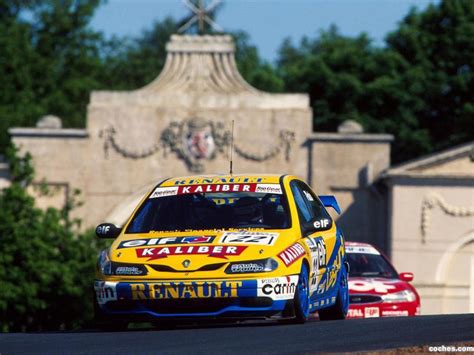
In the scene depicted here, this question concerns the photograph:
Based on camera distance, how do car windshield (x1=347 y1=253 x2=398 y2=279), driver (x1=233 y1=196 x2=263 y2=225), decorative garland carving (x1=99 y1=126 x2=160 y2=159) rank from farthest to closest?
decorative garland carving (x1=99 y1=126 x2=160 y2=159) → car windshield (x1=347 y1=253 x2=398 y2=279) → driver (x1=233 y1=196 x2=263 y2=225)

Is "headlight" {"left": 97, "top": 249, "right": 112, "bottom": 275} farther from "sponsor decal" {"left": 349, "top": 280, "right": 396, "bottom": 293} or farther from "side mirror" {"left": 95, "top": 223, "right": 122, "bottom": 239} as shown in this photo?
"sponsor decal" {"left": 349, "top": 280, "right": 396, "bottom": 293}

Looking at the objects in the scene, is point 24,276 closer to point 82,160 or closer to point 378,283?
point 82,160

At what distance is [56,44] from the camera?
75562 mm

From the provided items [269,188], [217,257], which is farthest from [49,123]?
[217,257]

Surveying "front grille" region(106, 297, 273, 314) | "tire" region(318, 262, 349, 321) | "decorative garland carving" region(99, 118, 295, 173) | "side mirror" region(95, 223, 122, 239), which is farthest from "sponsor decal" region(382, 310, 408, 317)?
"decorative garland carving" region(99, 118, 295, 173)

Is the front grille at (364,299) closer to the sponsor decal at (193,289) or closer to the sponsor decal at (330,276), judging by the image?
the sponsor decal at (330,276)

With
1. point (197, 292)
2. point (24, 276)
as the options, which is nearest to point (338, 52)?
point (24, 276)

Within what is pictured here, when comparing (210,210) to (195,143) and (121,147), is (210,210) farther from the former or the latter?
(121,147)

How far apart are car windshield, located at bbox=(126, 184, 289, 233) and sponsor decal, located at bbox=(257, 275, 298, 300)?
91 cm

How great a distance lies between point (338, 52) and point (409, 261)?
2434cm

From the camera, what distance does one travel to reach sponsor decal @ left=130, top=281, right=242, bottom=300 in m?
17.2

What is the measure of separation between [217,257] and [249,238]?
549mm

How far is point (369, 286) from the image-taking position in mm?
24734

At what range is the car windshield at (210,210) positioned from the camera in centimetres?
1836
